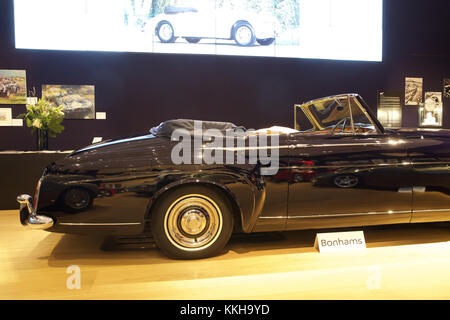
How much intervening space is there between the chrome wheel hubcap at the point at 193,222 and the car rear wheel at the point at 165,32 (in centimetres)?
355

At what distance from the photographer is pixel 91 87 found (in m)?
4.96

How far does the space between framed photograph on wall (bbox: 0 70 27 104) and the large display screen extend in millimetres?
471

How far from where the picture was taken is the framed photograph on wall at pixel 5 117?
15.9 feet

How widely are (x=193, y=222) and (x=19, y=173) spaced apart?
2957 mm

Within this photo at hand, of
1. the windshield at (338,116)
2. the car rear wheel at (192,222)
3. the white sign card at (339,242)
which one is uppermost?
the windshield at (338,116)

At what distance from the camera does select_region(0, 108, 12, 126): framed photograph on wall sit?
15.9ft

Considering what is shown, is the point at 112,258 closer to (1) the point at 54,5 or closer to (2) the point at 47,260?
(2) the point at 47,260

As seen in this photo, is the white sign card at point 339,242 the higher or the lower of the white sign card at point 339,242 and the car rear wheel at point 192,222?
the lower

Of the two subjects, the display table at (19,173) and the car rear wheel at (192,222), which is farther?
the display table at (19,173)

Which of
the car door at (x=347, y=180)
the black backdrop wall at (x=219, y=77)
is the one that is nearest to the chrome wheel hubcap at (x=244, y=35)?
the black backdrop wall at (x=219, y=77)

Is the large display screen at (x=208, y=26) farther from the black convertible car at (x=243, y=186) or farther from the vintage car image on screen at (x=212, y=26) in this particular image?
the black convertible car at (x=243, y=186)

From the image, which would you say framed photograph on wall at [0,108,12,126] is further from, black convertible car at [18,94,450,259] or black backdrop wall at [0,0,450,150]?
black convertible car at [18,94,450,259]

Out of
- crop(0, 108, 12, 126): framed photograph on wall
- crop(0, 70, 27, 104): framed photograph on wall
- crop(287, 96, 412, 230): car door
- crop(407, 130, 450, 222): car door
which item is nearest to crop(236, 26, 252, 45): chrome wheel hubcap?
crop(287, 96, 412, 230): car door
